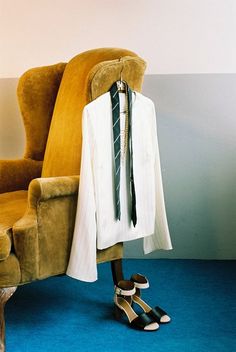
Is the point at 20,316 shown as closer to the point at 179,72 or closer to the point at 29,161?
the point at 29,161

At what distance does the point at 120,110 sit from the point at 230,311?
3.34 feet

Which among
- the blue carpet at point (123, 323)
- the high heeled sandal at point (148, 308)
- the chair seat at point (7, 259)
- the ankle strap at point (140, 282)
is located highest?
the chair seat at point (7, 259)

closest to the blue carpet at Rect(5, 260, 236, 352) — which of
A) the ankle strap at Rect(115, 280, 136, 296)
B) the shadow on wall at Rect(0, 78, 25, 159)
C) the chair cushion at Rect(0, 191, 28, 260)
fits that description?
the ankle strap at Rect(115, 280, 136, 296)

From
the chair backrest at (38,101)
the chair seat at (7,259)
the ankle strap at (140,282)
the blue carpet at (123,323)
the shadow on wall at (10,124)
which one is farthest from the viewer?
the shadow on wall at (10,124)

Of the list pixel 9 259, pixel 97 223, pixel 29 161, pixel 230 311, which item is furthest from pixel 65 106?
pixel 230 311

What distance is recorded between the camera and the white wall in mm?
2816

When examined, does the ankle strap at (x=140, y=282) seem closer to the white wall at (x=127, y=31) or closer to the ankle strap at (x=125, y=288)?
the ankle strap at (x=125, y=288)

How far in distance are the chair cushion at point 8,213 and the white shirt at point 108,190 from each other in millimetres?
266

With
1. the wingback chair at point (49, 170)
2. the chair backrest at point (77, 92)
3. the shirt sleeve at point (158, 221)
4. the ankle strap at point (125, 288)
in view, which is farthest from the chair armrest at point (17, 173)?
the ankle strap at point (125, 288)

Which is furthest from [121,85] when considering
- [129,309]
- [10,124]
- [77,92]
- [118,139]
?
[10,124]

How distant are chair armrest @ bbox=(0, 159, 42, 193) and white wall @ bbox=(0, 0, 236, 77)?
76 cm

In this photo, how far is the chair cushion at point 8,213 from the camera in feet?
5.37

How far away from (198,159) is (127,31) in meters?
0.90

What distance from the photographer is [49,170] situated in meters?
2.36
